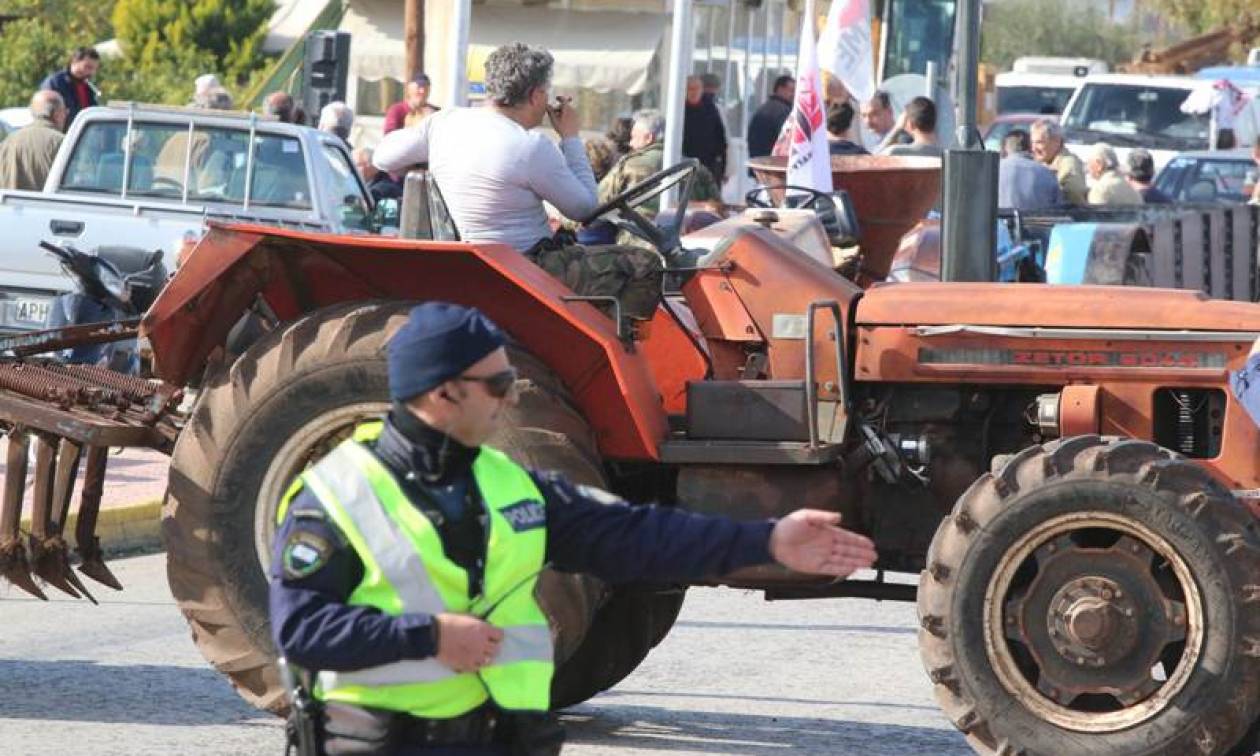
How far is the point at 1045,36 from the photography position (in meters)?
73.2

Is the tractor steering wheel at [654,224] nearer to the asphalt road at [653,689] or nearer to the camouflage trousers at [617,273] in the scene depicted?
the camouflage trousers at [617,273]

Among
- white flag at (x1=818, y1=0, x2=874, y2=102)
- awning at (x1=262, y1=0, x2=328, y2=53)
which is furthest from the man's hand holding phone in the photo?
awning at (x1=262, y1=0, x2=328, y2=53)

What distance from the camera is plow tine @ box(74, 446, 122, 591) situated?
777 cm

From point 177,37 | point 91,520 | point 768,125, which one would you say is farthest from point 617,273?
point 177,37

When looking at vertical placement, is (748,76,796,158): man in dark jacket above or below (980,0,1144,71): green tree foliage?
below

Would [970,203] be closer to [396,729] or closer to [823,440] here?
[823,440]

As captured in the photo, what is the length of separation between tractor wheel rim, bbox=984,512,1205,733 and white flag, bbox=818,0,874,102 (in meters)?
11.5

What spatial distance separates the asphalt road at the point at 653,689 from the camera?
24.4ft

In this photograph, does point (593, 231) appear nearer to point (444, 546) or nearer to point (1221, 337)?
point (1221, 337)

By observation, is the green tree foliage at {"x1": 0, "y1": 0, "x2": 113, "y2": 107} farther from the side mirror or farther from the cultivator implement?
the cultivator implement

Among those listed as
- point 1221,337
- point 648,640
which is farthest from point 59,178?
point 1221,337

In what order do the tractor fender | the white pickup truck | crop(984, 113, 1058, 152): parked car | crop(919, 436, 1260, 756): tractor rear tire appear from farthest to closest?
1. crop(984, 113, 1058, 152): parked car
2. the white pickup truck
3. the tractor fender
4. crop(919, 436, 1260, 756): tractor rear tire

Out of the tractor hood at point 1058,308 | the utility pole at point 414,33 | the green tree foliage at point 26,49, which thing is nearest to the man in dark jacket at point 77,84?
the tractor hood at point 1058,308

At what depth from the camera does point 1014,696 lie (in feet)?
22.0
